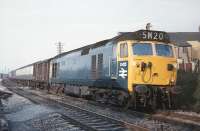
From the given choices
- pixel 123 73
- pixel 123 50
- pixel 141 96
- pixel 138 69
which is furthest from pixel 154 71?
pixel 123 50

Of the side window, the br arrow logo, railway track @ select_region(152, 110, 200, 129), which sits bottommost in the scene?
railway track @ select_region(152, 110, 200, 129)

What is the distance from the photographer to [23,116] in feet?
46.3

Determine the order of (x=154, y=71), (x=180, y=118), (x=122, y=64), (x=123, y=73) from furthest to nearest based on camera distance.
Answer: (x=122, y=64), (x=123, y=73), (x=154, y=71), (x=180, y=118)

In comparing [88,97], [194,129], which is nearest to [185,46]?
[88,97]

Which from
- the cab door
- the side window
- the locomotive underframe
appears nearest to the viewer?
the locomotive underframe

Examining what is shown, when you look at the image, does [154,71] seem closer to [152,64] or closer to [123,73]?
[152,64]

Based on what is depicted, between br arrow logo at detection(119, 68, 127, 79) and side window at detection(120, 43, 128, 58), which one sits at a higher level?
side window at detection(120, 43, 128, 58)

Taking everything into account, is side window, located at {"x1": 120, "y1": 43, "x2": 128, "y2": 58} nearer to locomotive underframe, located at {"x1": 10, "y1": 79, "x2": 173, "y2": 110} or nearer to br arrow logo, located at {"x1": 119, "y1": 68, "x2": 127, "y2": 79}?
br arrow logo, located at {"x1": 119, "y1": 68, "x2": 127, "y2": 79}

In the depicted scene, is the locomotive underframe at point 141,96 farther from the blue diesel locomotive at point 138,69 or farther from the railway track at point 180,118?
the railway track at point 180,118

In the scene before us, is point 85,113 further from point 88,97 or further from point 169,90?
point 88,97

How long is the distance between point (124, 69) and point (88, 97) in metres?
7.30

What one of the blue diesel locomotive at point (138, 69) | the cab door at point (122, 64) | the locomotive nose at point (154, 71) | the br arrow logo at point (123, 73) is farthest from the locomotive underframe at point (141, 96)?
the br arrow logo at point (123, 73)

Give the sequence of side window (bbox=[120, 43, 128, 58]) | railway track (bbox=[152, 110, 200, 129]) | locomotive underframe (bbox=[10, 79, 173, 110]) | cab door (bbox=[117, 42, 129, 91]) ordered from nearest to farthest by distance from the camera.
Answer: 1. railway track (bbox=[152, 110, 200, 129])
2. locomotive underframe (bbox=[10, 79, 173, 110])
3. cab door (bbox=[117, 42, 129, 91])
4. side window (bbox=[120, 43, 128, 58])

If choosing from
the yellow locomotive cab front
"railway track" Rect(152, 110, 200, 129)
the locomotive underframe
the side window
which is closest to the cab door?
the side window
